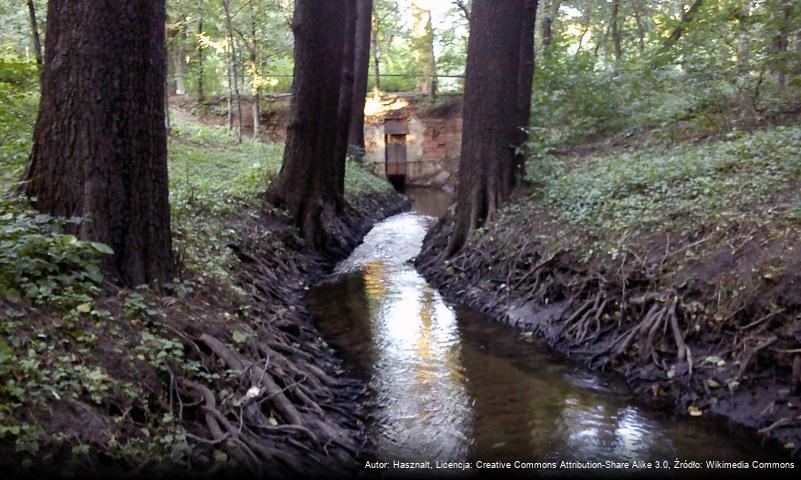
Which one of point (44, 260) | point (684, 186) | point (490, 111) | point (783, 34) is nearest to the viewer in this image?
point (44, 260)

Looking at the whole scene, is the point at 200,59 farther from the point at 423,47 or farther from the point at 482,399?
the point at 482,399

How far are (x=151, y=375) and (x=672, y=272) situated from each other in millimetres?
5175

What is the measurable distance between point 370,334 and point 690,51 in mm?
9873

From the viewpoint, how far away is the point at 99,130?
221 inches

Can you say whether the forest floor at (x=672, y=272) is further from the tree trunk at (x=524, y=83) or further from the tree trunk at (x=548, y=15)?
the tree trunk at (x=548, y=15)

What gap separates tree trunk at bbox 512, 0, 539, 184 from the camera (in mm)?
11773

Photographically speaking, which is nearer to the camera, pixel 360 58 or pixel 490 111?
pixel 490 111

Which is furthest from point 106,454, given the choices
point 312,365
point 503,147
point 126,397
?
point 503,147

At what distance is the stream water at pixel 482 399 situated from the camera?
17.0 ft

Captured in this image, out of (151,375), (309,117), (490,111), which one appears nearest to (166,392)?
(151,375)

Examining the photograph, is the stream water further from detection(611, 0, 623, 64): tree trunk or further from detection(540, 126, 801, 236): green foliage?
detection(611, 0, 623, 64): tree trunk

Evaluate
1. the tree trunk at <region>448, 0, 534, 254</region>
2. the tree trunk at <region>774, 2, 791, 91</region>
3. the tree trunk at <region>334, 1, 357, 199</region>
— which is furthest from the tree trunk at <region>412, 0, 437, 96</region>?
the tree trunk at <region>774, 2, 791, 91</region>

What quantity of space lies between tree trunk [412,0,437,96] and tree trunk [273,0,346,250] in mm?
20610

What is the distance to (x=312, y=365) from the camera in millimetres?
6500
